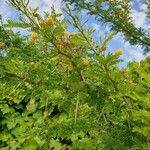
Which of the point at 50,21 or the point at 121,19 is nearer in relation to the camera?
the point at 50,21

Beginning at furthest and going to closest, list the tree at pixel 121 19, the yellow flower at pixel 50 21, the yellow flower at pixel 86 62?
1. the tree at pixel 121 19
2. the yellow flower at pixel 86 62
3. the yellow flower at pixel 50 21

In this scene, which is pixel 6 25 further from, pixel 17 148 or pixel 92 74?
pixel 17 148

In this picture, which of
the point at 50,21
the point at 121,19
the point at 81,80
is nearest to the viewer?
the point at 50,21

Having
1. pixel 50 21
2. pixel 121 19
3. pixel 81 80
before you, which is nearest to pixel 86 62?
pixel 81 80

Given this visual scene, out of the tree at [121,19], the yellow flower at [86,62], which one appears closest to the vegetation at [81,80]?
the yellow flower at [86,62]

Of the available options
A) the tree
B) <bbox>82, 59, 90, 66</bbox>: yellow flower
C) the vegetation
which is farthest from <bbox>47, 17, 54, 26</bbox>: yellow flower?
the tree

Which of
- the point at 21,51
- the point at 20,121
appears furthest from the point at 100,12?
the point at 21,51

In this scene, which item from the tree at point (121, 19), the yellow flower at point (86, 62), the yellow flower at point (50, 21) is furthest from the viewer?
the tree at point (121, 19)

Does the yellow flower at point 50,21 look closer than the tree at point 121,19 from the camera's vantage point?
Yes

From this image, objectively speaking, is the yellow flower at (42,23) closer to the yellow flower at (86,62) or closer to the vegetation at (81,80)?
the vegetation at (81,80)

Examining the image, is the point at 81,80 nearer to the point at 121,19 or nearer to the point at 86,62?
the point at 86,62

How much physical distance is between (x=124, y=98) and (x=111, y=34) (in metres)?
0.47

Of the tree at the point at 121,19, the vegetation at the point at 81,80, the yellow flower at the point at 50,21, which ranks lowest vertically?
the vegetation at the point at 81,80

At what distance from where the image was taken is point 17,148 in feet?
19.7
